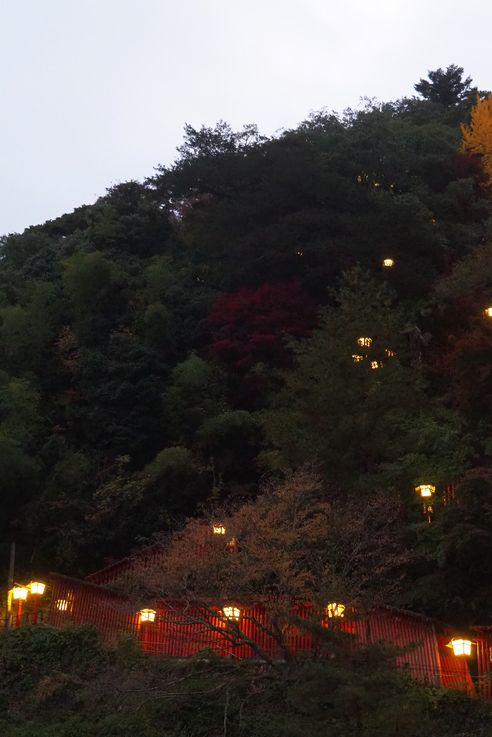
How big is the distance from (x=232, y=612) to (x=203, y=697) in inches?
61.6

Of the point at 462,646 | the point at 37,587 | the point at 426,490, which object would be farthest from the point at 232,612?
the point at 37,587

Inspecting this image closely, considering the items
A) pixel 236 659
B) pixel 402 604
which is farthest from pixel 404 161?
pixel 236 659

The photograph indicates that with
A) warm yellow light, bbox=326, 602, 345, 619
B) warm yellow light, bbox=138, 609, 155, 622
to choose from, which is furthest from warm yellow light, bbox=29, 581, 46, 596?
warm yellow light, bbox=326, 602, 345, 619

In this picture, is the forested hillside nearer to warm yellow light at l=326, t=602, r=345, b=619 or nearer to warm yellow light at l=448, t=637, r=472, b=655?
warm yellow light at l=448, t=637, r=472, b=655

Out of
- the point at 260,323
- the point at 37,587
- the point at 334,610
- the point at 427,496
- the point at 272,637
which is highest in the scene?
the point at 260,323

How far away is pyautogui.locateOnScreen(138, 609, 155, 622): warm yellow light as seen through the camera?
1736cm

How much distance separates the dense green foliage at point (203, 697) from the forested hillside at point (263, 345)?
325 centimetres

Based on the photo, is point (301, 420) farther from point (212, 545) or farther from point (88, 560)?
point (88, 560)

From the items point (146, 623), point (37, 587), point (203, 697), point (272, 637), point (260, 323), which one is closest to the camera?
point (272, 637)

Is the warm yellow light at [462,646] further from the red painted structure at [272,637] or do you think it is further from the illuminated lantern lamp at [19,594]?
the illuminated lantern lamp at [19,594]

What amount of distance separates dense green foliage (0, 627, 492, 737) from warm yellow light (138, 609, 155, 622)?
0.52 meters

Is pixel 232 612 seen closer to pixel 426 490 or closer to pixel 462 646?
pixel 462 646

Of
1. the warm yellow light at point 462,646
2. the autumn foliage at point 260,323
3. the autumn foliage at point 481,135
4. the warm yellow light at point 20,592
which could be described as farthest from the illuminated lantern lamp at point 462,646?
the autumn foliage at point 481,135

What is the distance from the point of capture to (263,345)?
2734 centimetres
